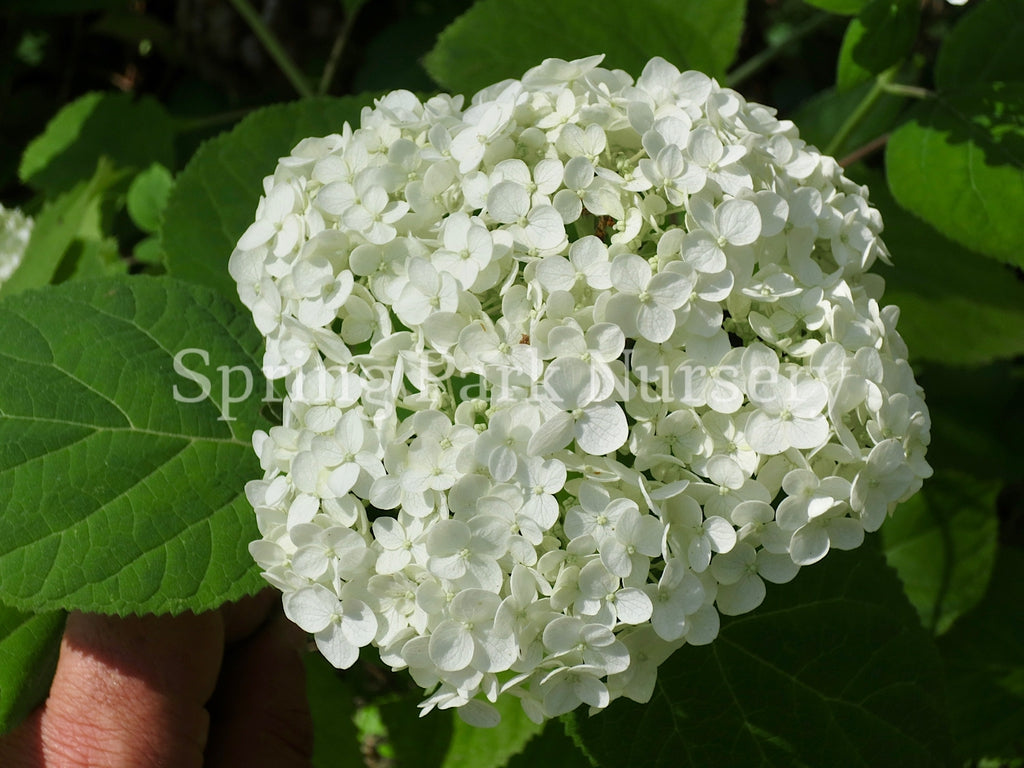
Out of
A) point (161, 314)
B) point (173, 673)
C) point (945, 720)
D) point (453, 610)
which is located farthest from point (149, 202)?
point (945, 720)

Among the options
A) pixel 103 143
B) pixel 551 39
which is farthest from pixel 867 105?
pixel 103 143

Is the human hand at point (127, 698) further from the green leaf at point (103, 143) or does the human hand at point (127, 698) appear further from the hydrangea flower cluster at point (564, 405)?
the green leaf at point (103, 143)

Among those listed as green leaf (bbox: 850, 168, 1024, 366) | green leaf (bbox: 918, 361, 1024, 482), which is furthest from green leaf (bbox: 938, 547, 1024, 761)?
green leaf (bbox: 850, 168, 1024, 366)

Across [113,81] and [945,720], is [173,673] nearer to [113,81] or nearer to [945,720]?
[945,720]

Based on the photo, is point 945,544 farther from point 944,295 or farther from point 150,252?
point 150,252

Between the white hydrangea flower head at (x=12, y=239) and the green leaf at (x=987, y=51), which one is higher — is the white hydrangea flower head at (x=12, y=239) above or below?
below

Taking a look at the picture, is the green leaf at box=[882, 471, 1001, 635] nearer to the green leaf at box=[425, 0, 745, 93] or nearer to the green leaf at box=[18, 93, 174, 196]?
the green leaf at box=[425, 0, 745, 93]

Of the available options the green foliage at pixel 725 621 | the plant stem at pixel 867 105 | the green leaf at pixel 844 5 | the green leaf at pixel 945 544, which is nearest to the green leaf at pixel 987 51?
the green foliage at pixel 725 621
